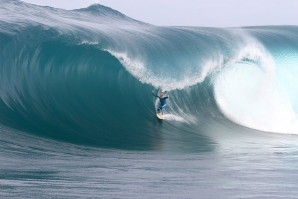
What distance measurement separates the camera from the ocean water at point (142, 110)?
21.6ft

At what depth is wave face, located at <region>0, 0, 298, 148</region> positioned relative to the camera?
1156cm

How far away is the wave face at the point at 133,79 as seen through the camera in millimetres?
11562

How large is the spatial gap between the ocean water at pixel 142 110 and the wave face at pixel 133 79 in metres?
0.03

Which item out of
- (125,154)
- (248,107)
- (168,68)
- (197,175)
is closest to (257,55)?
(248,107)

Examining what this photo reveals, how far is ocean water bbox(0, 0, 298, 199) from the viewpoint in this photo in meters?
6.57

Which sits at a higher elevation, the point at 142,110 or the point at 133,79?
the point at 133,79

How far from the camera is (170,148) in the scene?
33.5 feet

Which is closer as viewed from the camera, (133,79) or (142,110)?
(142,110)

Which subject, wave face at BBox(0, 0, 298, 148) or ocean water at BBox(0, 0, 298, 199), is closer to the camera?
ocean water at BBox(0, 0, 298, 199)

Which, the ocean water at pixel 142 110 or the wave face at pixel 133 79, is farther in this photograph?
the wave face at pixel 133 79

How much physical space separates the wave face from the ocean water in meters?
0.03

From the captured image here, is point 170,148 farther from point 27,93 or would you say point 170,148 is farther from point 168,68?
point 168,68

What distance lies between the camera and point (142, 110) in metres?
13.7

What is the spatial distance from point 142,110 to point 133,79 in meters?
1.27
